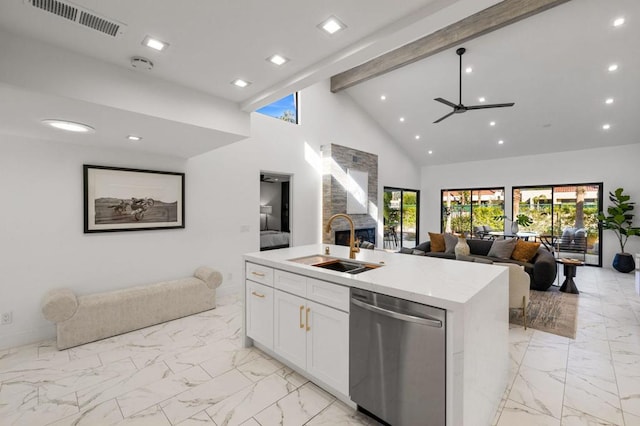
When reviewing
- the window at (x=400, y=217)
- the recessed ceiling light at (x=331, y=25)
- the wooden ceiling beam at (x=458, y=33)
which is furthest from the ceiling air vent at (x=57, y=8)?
the window at (x=400, y=217)

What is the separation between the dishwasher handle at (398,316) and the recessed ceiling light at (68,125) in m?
2.75

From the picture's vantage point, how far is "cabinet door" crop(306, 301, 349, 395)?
1.94 metres

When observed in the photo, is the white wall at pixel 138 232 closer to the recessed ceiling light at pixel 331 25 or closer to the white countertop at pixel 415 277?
the white countertop at pixel 415 277

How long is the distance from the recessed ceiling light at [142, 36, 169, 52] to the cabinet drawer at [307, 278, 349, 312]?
6.26ft

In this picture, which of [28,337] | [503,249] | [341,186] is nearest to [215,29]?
[28,337]

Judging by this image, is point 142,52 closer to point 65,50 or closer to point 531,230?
point 65,50

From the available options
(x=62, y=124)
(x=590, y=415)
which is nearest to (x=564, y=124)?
(x=590, y=415)

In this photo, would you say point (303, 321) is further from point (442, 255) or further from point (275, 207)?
point (275, 207)

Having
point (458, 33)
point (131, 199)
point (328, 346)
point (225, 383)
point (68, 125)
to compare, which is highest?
point (458, 33)

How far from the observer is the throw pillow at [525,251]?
17.3 feet

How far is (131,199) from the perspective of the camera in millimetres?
3670

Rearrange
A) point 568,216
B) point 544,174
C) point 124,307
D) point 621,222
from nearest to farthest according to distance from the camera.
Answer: point 124,307
point 621,222
point 568,216
point 544,174

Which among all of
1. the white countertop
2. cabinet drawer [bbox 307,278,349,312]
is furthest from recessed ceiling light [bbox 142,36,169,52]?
cabinet drawer [bbox 307,278,349,312]

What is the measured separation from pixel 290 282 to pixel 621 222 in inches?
315
